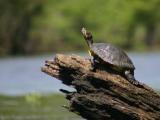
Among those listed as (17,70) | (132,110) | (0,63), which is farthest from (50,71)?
(0,63)

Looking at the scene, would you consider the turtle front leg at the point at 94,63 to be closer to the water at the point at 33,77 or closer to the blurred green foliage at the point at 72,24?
the water at the point at 33,77

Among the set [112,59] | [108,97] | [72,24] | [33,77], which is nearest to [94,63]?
[112,59]

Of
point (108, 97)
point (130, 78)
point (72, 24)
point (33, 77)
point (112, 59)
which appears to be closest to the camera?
point (108, 97)

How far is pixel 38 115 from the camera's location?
1816 cm

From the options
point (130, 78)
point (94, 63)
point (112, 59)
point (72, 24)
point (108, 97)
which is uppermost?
point (72, 24)

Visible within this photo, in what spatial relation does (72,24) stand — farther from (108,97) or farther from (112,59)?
(108,97)

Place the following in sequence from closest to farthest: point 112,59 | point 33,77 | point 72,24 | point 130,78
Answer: point 130,78 → point 112,59 → point 33,77 → point 72,24

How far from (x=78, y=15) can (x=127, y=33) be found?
668cm

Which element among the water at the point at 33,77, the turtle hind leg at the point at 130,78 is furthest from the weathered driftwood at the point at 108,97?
the water at the point at 33,77

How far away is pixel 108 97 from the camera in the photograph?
456 inches

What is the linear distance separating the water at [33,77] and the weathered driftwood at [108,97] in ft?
45.6

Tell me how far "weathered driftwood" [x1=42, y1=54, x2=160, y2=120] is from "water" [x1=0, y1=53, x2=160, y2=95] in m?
13.9

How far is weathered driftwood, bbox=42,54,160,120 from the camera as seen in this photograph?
37.8 ft

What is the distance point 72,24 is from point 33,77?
1581 inches
